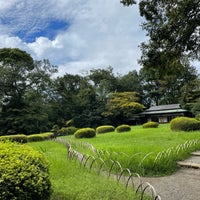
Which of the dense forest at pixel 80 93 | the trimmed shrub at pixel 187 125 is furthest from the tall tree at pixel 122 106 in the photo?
the trimmed shrub at pixel 187 125

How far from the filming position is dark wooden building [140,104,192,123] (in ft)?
121

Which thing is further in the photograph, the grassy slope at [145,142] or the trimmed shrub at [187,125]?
the trimmed shrub at [187,125]

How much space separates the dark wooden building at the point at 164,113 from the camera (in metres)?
36.8

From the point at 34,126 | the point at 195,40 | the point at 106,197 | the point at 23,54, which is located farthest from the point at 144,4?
the point at 23,54

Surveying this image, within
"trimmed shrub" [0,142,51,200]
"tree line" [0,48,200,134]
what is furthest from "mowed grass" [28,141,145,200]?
"tree line" [0,48,200,134]

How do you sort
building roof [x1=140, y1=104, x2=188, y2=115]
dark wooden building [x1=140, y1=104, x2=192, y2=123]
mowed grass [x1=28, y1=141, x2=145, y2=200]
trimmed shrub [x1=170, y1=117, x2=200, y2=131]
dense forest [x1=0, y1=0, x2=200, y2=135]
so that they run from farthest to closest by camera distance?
dark wooden building [x1=140, y1=104, x2=192, y2=123] < building roof [x1=140, y1=104, x2=188, y2=115] < dense forest [x1=0, y1=0, x2=200, y2=135] < trimmed shrub [x1=170, y1=117, x2=200, y2=131] < mowed grass [x1=28, y1=141, x2=145, y2=200]

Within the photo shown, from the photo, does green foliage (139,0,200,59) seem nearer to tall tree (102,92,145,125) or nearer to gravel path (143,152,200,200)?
gravel path (143,152,200,200)

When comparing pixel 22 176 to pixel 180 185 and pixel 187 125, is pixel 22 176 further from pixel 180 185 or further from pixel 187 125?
pixel 187 125

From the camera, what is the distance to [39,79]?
3509cm

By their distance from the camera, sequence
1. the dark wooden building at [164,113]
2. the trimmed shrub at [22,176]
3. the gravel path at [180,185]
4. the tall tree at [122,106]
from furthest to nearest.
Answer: the tall tree at [122,106], the dark wooden building at [164,113], the gravel path at [180,185], the trimmed shrub at [22,176]

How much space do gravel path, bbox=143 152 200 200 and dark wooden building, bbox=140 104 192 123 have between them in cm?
3042

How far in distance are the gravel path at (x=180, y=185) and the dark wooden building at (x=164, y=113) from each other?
99.8 ft

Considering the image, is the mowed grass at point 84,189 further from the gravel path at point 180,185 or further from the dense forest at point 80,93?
the dense forest at point 80,93

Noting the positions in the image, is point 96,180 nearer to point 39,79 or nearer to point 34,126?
point 34,126
